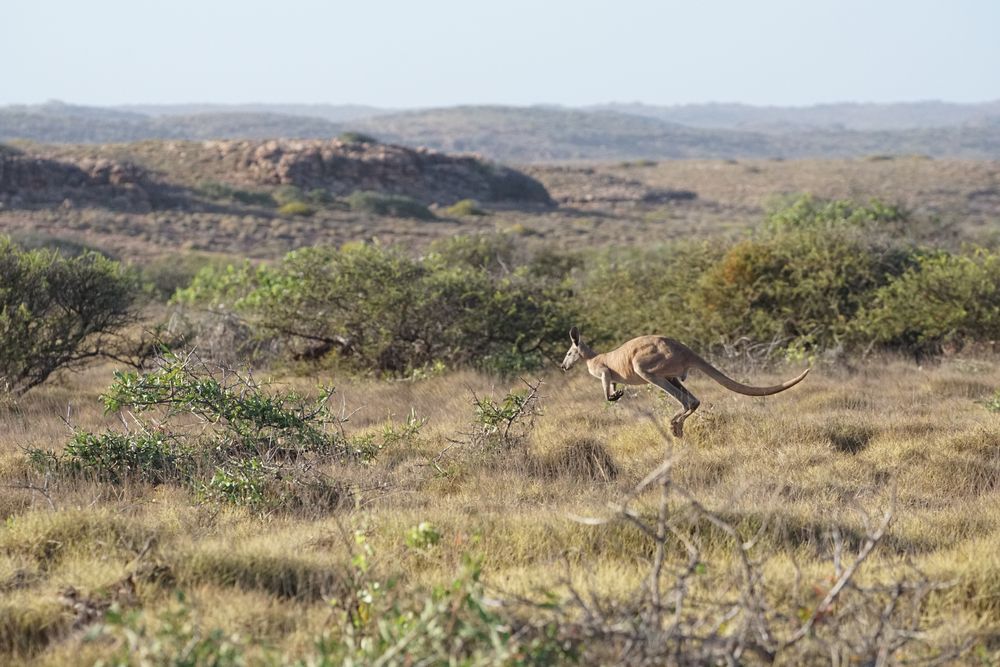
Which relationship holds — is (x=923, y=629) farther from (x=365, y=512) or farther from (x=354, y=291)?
(x=354, y=291)

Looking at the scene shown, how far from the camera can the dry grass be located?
491 centimetres

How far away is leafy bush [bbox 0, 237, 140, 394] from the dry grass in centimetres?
150

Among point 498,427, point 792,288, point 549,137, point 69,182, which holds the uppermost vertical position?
point 549,137

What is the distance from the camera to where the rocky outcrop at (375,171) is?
52.4 metres

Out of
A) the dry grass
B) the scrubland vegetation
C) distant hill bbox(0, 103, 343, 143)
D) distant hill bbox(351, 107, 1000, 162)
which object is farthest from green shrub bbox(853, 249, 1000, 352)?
distant hill bbox(351, 107, 1000, 162)

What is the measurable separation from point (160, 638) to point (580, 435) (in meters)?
5.35

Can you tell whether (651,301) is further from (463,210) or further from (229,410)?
(463,210)

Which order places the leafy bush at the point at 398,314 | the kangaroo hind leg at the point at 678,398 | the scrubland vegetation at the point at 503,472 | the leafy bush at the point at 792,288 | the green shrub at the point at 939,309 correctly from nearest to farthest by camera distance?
the scrubland vegetation at the point at 503,472 < the kangaroo hind leg at the point at 678,398 < the leafy bush at the point at 398,314 < the green shrub at the point at 939,309 < the leafy bush at the point at 792,288

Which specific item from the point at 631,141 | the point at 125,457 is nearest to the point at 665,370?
the point at 125,457

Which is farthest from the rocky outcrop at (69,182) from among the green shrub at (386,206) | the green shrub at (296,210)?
the green shrub at (386,206)

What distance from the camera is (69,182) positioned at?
44.1 m

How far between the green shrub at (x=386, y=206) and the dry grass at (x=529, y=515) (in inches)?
1440

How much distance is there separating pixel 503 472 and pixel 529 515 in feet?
4.86

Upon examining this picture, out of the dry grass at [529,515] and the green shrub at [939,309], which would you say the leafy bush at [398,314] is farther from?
the green shrub at [939,309]
